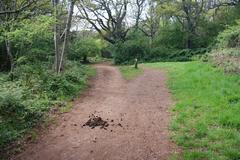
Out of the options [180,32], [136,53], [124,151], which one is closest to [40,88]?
[124,151]

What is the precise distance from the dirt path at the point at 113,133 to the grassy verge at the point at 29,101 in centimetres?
69

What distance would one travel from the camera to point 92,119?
31.8 ft

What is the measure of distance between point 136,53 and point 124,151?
3022 cm

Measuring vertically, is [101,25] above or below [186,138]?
above

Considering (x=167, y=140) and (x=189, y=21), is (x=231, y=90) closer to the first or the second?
(x=167, y=140)

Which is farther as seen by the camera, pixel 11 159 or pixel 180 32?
pixel 180 32

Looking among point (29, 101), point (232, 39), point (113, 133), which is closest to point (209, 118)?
point (113, 133)

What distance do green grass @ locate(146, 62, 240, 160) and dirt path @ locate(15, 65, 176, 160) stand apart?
16.8 inches

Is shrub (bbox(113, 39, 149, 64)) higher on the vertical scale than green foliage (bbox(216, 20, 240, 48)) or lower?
lower

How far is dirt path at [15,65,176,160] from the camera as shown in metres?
7.11

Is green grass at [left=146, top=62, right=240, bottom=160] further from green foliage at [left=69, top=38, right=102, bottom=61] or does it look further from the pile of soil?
green foliage at [left=69, top=38, right=102, bottom=61]

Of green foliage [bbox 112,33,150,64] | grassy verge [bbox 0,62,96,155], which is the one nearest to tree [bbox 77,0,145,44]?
green foliage [bbox 112,33,150,64]

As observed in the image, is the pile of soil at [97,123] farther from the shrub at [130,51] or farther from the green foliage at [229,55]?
the shrub at [130,51]

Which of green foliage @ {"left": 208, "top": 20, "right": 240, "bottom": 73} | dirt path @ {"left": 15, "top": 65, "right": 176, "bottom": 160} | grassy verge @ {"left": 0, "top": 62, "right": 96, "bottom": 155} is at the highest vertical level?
green foliage @ {"left": 208, "top": 20, "right": 240, "bottom": 73}
